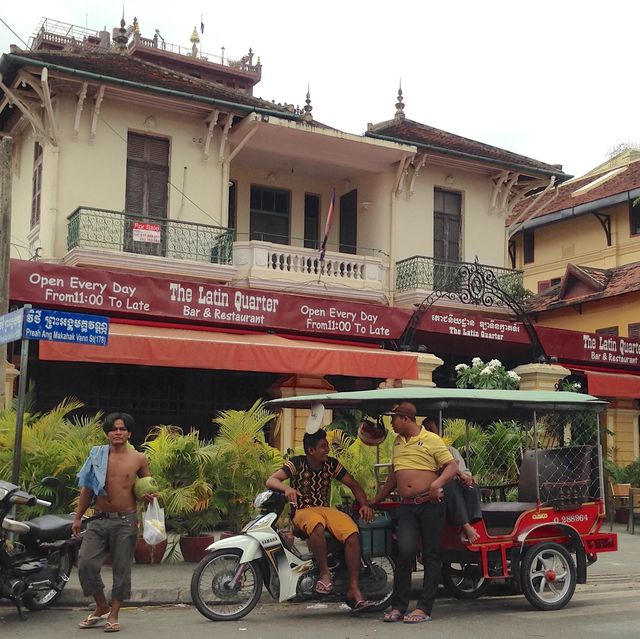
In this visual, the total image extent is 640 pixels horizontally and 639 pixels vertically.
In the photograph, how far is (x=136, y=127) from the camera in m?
19.6

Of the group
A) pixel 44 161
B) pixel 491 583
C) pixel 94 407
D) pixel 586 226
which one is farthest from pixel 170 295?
pixel 586 226

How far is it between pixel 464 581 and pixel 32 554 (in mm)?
3991

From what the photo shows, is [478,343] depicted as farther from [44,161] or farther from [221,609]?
[221,609]

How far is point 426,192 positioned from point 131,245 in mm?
7579

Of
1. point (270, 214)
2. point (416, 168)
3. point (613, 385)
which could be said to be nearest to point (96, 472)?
point (613, 385)

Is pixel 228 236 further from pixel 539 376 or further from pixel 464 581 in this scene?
pixel 464 581

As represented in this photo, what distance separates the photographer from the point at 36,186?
1967 cm

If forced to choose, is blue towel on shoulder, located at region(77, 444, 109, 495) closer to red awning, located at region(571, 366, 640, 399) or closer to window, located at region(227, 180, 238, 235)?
red awning, located at region(571, 366, 640, 399)

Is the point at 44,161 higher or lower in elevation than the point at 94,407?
higher

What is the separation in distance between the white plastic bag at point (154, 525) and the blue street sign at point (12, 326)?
2.60 m

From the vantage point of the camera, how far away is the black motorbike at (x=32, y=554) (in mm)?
7633

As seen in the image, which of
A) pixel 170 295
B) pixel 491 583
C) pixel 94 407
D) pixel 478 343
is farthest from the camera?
pixel 478 343

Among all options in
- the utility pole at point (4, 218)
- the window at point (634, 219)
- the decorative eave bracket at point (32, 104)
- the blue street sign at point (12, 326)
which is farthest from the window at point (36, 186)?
the window at point (634, 219)

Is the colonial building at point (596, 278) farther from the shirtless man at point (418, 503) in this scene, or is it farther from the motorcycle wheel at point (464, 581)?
the shirtless man at point (418, 503)
